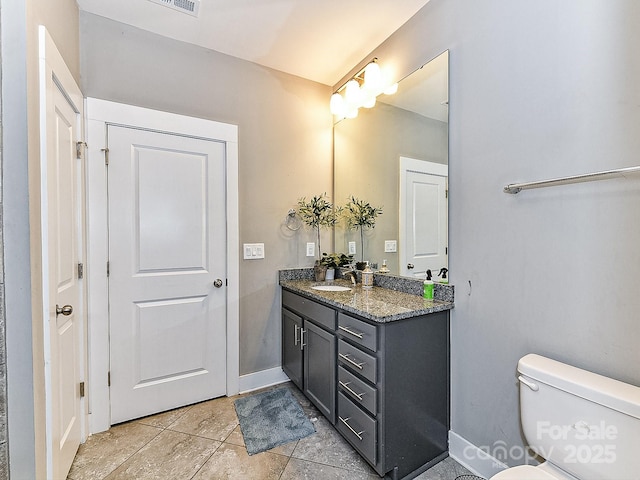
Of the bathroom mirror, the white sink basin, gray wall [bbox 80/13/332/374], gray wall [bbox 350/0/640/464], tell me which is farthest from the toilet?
gray wall [bbox 80/13/332/374]

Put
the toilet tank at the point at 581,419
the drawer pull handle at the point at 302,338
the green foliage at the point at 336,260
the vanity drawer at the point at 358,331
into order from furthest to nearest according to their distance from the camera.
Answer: the green foliage at the point at 336,260 < the drawer pull handle at the point at 302,338 < the vanity drawer at the point at 358,331 < the toilet tank at the point at 581,419

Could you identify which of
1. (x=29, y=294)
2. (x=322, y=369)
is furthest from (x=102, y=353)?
(x=322, y=369)

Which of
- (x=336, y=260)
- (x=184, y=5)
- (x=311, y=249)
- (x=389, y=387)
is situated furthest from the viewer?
(x=311, y=249)

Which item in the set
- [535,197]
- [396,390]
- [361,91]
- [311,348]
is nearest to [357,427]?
[396,390]

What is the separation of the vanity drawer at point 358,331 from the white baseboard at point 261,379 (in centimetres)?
108

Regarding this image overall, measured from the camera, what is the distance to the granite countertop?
1.47m

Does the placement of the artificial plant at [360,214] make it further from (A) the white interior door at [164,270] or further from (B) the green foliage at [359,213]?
(A) the white interior door at [164,270]

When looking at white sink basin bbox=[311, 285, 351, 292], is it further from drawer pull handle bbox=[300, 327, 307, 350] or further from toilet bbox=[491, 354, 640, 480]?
toilet bbox=[491, 354, 640, 480]

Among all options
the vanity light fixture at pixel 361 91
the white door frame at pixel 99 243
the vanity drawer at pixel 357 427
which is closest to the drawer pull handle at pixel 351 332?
the vanity drawer at pixel 357 427

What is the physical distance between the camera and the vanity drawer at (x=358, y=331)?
147 cm

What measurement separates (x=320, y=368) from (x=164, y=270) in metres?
1.25

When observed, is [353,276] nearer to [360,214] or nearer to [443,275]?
[360,214]

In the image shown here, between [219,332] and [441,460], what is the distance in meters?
1.63

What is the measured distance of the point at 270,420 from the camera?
1.99 metres
